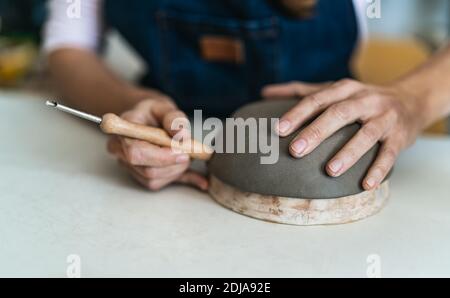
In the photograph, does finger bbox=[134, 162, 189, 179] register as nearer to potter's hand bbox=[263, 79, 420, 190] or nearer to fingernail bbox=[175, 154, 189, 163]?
fingernail bbox=[175, 154, 189, 163]

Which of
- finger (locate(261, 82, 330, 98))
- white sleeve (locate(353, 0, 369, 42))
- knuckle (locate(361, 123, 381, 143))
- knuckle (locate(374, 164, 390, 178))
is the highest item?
white sleeve (locate(353, 0, 369, 42))

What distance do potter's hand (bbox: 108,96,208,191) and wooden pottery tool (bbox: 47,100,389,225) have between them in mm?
15

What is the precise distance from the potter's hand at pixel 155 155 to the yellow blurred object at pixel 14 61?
0.64m

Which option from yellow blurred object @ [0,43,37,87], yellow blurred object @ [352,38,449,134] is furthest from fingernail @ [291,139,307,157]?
yellow blurred object @ [0,43,37,87]

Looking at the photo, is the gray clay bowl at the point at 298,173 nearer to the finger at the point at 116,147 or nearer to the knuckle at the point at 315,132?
the knuckle at the point at 315,132

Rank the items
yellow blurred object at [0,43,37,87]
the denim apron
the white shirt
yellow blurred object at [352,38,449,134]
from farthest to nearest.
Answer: yellow blurred object at [352,38,449,134] < yellow blurred object at [0,43,37,87] < the white shirt < the denim apron

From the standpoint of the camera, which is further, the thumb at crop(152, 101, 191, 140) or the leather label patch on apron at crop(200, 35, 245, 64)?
the leather label patch on apron at crop(200, 35, 245, 64)

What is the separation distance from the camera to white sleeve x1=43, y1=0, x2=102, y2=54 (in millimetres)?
1135

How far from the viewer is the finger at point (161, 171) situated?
743 mm

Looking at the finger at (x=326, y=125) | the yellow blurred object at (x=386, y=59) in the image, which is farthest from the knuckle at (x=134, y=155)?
the yellow blurred object at (x=386, y=59)

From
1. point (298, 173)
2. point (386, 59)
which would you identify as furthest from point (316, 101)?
point (386, 59)

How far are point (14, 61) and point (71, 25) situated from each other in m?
0.27

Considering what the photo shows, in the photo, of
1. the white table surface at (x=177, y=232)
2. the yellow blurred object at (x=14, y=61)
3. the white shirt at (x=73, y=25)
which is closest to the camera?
the white table surface at (x=177, y=232)
